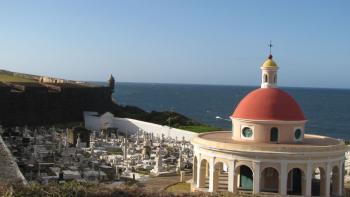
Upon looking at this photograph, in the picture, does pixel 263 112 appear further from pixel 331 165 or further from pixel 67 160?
pixel 67 160

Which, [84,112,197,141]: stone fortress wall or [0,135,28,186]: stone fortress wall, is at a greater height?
[0,135,28,186]: stone fortress wall

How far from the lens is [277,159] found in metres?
22.2

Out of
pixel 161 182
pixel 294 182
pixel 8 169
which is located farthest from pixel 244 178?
pixel 8 169

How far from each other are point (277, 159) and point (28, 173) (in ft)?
39.8

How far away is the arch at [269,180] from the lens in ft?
76.7

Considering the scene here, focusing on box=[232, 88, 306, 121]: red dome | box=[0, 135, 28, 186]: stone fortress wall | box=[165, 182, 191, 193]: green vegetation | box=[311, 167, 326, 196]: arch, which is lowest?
box=[165, 182, 191, 193]: green vegetation

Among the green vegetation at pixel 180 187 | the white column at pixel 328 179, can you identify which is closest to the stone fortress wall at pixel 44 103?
the green vegetation at pixel 180 187

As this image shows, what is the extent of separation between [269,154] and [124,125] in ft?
89.9

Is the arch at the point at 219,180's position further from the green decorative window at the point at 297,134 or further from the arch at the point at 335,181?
the arch at the point at 335,181

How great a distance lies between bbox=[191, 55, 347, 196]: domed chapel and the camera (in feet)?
73.3

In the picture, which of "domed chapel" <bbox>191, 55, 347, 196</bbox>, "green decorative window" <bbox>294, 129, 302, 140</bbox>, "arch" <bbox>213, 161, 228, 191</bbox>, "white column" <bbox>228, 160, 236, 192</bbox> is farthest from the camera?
"green decorative window" <bbox>294, 129, 302, 140</bbox>

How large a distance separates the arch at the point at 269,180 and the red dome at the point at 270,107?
2367 mm

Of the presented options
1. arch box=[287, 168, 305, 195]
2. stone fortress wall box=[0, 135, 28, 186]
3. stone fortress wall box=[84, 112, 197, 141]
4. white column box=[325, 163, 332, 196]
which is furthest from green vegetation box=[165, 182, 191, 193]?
stone fortress wall box=[84, 112, 197, 141]

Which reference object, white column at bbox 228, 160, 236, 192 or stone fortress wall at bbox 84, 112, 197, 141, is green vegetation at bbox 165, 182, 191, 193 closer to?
white column at bbox 228, 160, 236, 192
